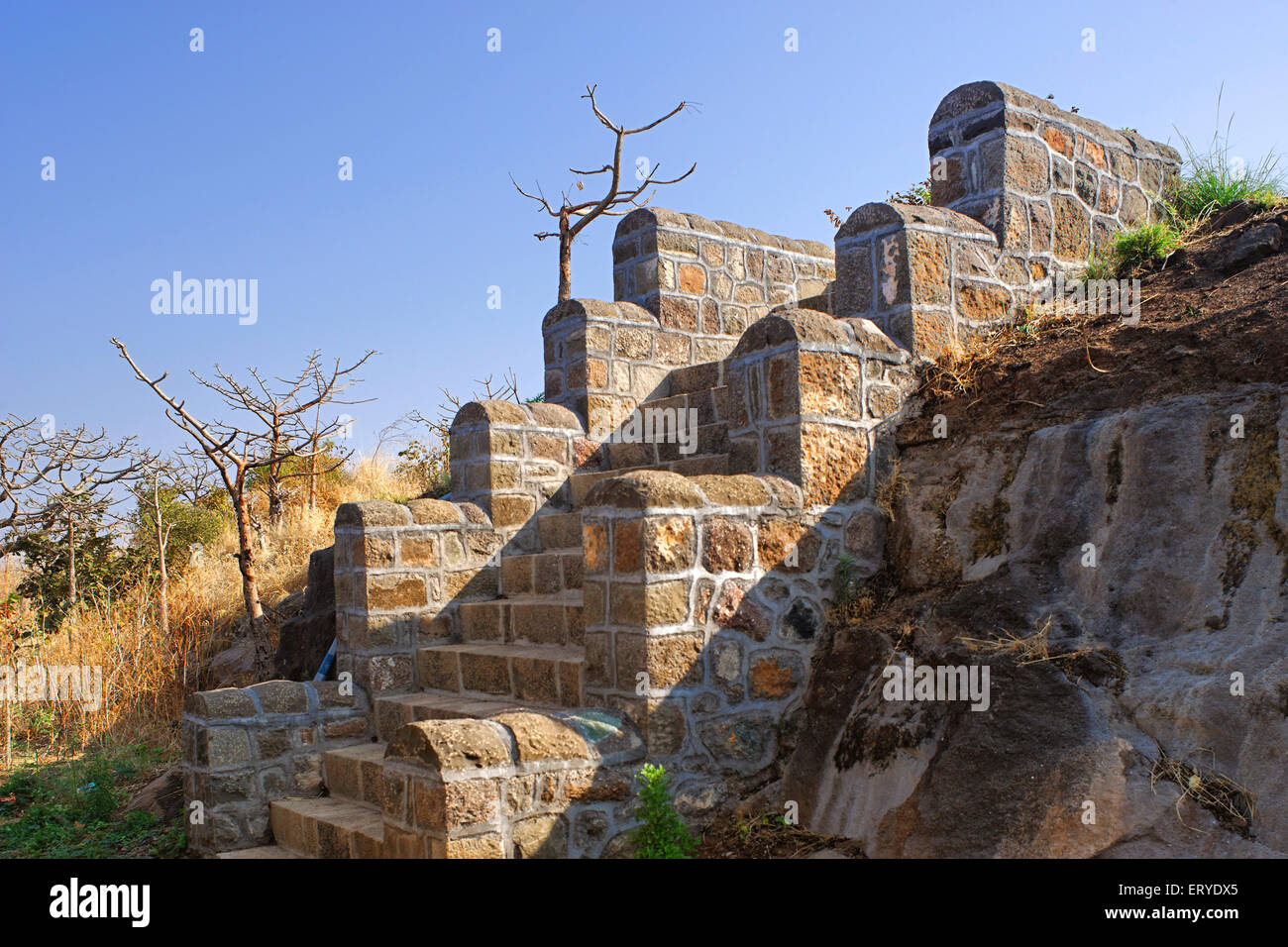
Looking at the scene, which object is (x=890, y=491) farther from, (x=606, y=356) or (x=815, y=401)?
(x=606, y=356)

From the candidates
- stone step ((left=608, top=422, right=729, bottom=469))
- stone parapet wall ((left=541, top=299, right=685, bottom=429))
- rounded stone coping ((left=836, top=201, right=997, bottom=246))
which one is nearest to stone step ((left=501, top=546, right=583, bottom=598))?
stone step ((left=608, top=422, right=729, bottom=469))

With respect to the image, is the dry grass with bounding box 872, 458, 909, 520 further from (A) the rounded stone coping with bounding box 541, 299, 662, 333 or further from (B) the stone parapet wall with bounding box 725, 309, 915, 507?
(A) the rounded stone coping with bounding box 541, 299, 662, 333

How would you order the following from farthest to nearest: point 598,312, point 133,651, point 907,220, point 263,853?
point 133,651, point 598,312, point 907,220, point 263,853

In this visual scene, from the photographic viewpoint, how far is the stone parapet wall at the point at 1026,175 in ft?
18.3

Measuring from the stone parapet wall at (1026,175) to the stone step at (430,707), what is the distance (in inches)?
137

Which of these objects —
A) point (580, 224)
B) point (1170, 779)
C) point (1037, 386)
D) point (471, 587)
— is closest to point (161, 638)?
point (471, 587)

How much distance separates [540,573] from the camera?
5.55m

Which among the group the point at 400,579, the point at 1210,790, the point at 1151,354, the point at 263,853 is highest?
the point at 1151,354

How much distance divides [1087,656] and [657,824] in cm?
170

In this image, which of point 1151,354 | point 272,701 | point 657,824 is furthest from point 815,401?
point 272,701

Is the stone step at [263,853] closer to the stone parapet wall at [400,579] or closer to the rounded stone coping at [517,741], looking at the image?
the stone parapet wall at [400,579]

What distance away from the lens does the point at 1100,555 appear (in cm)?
393

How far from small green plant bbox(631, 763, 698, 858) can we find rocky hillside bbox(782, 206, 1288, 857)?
54cm

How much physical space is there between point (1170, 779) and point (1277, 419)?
4.65ft
